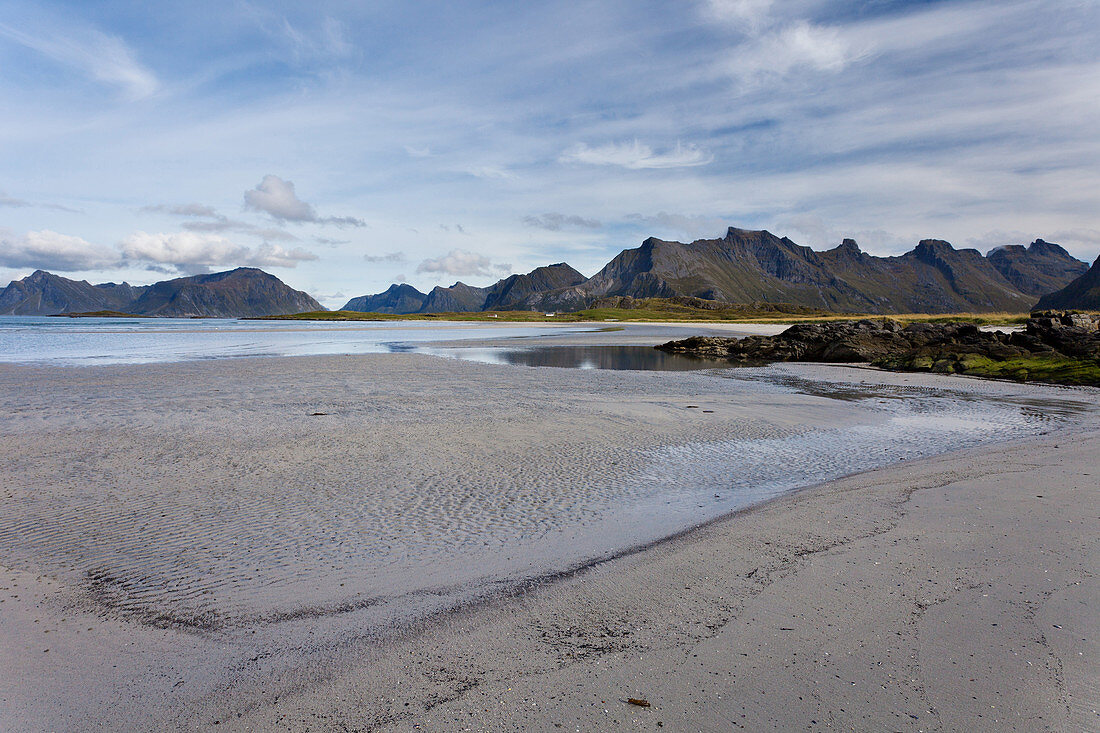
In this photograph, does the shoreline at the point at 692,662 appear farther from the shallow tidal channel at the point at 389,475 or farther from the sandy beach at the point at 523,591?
the shallow tidal channel at the point at 389,475

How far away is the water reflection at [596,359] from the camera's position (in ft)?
119

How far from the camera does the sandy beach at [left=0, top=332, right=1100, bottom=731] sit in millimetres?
4613

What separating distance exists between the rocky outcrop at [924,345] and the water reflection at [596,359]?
139 inches

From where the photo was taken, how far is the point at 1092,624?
5.62 m

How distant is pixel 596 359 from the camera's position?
135 feet

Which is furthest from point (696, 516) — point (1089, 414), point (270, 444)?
point (1089, 414)

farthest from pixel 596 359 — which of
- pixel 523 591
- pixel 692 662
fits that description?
pixel 692 662

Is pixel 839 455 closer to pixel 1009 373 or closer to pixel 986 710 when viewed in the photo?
pixel 986 710

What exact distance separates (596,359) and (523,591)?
114 ft

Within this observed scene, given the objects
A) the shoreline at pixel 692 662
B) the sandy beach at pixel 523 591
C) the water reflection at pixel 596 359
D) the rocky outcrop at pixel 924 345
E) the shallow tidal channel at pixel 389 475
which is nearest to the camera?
the shoreline at pixel 692 662

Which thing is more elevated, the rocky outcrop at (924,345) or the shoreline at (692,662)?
the rocky outcrop at (924,345)

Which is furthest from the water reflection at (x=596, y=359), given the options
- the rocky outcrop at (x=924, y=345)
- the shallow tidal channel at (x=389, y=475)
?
the shallow tidal channel at (x=389, y=475)

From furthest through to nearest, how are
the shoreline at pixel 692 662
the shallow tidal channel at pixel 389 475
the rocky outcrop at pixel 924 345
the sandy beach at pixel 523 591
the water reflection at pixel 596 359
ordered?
the water reflection at pixel 596 359
the rocky outcrop at pixel 924 345
the shallow tidal channel at pixel 389 475
the sandy beach at pixel 523 591
the shoreline at pixel 692 662

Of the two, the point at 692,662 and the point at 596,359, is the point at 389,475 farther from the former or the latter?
the point at 596,359
